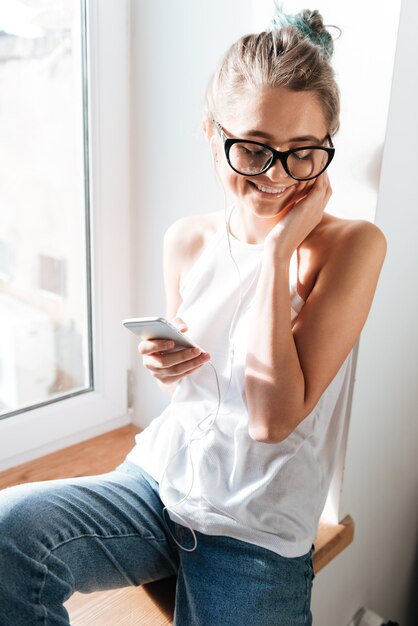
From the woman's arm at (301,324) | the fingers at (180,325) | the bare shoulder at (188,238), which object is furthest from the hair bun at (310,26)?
the fingers at (180,325)

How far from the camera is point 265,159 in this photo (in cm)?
77

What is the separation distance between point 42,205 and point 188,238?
0.33m

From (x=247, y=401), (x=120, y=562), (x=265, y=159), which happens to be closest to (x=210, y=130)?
(x=265, y=159)

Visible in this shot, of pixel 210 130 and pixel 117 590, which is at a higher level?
pixel 210 130

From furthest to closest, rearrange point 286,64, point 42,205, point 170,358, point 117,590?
point 42,205 → point 117,590 → point 170,358 → point 286,64

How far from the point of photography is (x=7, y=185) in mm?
1076

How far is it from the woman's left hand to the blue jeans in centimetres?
43

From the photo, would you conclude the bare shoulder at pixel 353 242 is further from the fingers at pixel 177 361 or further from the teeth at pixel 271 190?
the fingers at pixel 177 361

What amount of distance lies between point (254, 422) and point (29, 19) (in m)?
0.81

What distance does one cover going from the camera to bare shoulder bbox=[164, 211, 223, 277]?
101 cm

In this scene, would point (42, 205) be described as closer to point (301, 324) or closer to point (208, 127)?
point (208, 127)

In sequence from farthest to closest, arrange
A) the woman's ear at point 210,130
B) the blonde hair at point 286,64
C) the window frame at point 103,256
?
the window frame at point 103,256 < the woman's ear at point 210,130 < the blonde hair at point 286,64

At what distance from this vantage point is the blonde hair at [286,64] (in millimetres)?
734

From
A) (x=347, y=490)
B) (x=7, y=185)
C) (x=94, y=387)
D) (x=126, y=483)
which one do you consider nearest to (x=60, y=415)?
(x=94, y=387)
